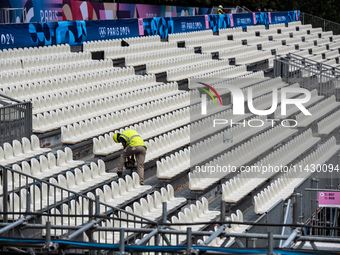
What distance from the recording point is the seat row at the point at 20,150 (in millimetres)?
9773

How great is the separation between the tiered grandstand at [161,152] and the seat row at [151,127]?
0.13ft

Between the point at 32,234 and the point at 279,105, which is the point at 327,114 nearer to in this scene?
the point at 279,105

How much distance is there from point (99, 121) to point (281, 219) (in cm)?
468

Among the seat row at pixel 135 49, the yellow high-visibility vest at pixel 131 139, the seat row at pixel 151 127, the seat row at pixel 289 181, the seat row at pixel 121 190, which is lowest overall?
the seat row at pixel 289 181

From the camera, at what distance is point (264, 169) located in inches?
506

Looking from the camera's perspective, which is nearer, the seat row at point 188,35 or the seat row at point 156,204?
the seat row at point 156,204

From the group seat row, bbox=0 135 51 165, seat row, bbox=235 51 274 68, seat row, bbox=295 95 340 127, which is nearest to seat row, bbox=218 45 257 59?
seat row, bbox=235 51 274 68

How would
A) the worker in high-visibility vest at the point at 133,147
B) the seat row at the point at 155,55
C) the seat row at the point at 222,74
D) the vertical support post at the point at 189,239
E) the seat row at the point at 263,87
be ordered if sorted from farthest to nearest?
the seat row at the point at 263,87, the seat row at the point at 222,74, the seat row at the point at 155,55, the worker in high-visibility vest at the point at 133,147, the vertical support post at the point at 189,239

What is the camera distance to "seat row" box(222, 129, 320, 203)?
10.9 m

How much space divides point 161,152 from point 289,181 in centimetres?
259

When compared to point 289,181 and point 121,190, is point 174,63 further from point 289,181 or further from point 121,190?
point 121,190

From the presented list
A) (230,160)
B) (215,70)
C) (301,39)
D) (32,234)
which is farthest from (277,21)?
(32,234)

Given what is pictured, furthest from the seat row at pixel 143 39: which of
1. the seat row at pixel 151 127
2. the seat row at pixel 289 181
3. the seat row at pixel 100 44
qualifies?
the seat row at pixel 289 181

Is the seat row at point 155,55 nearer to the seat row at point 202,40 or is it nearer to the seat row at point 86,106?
the seat row at point 202,40
